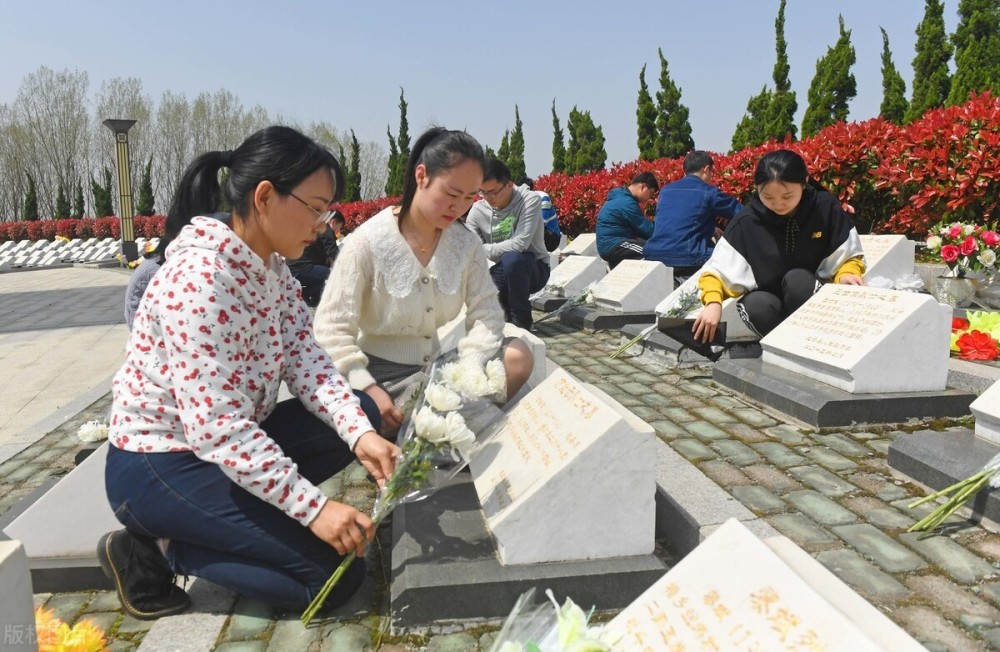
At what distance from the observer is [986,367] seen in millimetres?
4656

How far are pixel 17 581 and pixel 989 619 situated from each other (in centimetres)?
246

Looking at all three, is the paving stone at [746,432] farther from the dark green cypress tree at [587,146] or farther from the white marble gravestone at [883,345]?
the dark green cypress tree at [587,146]

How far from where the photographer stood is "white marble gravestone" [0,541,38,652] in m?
1.43

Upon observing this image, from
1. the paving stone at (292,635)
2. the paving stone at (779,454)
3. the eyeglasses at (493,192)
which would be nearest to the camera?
the paving stone at (292,635)

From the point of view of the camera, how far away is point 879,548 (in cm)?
264

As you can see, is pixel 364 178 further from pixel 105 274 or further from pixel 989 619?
pixel 989 619

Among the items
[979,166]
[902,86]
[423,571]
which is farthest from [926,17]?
[423,571]

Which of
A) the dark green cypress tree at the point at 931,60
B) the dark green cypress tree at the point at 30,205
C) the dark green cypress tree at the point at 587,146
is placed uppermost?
the dark green cypress tree at the point at 931,60

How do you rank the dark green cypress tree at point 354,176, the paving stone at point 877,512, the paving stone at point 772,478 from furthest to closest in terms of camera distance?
the dark green cypress tree at point 354,176 → the paving stone at point 772,478 → the paving stone at point 877,512

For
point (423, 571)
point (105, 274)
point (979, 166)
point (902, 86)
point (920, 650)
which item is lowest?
point (105, 274)

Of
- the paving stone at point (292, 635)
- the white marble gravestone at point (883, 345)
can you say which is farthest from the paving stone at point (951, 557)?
the paving stone at point (292, 635)

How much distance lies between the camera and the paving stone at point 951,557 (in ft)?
8.02

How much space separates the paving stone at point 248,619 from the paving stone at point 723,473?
1918 mm

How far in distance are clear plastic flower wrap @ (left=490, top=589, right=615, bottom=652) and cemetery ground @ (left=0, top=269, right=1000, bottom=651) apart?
42 centimetres
